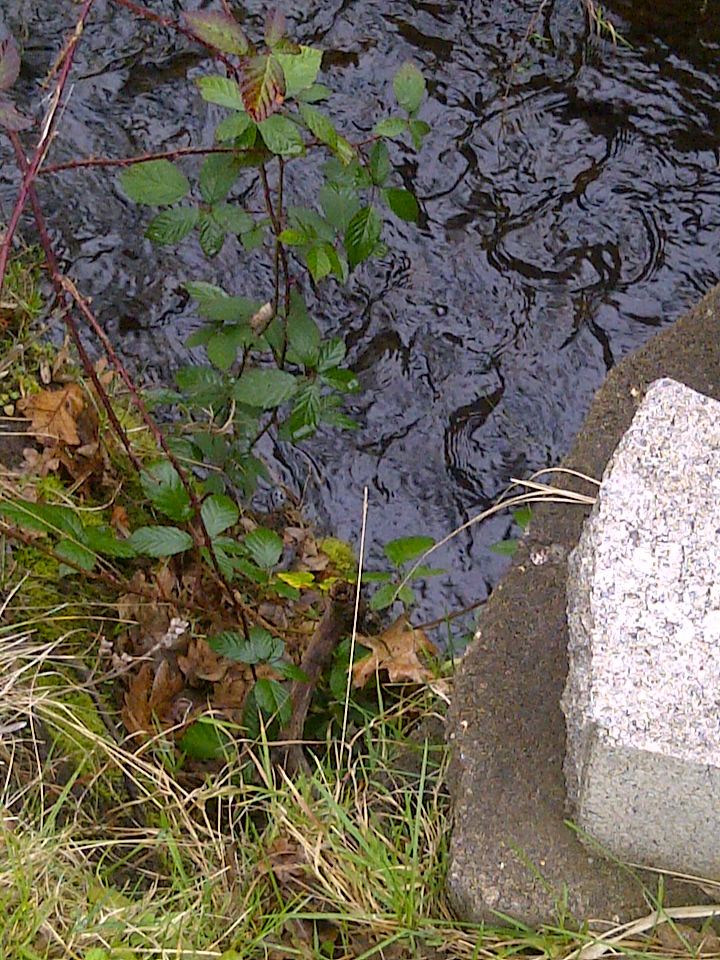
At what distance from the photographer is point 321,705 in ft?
8.88

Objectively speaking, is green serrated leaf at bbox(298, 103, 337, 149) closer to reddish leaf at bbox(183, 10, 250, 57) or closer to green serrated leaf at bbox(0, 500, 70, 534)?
reddish leaf at bbox(183, 10, 250, 57)

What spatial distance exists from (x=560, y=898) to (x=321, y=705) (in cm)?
96

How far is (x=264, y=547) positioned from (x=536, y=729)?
74cm

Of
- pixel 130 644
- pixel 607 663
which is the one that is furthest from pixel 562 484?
pixel 130 644

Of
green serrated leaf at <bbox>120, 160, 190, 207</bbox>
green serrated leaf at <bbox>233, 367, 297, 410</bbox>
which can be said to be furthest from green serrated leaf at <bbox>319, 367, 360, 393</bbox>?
green serrated leaf at <bbox>120, 160, 190, 207</bbox>

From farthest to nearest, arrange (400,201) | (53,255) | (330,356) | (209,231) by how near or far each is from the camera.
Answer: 1. (330,356)
2. (400,201)
3. (209,231)
4. (53,255)

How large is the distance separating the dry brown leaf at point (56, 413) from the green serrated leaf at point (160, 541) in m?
0.60

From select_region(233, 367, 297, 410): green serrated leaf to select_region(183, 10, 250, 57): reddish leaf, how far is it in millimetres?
739

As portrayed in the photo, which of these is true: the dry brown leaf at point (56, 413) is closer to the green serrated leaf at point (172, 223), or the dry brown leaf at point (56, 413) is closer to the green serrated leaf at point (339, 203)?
the green serrated leaf at point (172, 223)

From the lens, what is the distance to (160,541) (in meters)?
2.28

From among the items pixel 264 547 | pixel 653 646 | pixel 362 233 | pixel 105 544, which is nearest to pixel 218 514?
pixel 264 547

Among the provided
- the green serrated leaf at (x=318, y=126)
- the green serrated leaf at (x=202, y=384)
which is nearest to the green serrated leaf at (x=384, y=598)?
the green serrated leaf at (x=202, y=384)

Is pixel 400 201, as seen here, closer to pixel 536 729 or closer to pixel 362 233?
pixel 362 233

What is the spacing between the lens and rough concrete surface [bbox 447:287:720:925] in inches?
75.0
